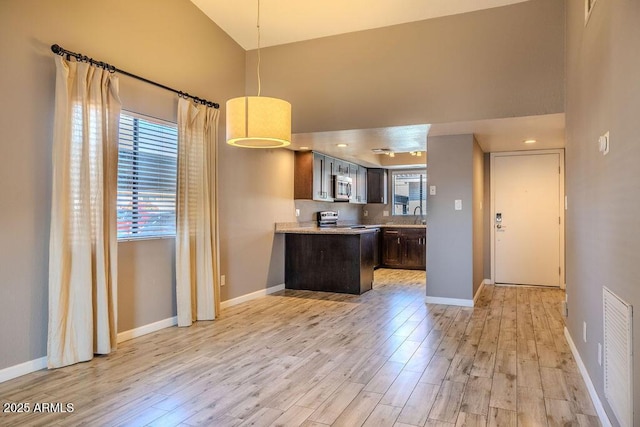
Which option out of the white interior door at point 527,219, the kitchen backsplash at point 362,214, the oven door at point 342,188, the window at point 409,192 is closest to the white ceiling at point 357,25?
the white interior door at point 527,219

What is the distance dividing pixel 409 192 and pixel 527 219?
10.2ft

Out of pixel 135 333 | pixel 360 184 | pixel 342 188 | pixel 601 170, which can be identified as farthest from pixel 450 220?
pixel 135 333

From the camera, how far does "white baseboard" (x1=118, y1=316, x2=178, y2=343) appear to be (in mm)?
3656

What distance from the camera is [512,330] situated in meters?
4.00

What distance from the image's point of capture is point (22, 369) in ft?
9.39

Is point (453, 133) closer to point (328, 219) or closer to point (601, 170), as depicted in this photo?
point (601, 170)

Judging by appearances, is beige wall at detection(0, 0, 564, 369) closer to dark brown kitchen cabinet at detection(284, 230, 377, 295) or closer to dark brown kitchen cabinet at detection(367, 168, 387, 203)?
dark brown kitchen cabinet at detection(284, 230, 377, 295)

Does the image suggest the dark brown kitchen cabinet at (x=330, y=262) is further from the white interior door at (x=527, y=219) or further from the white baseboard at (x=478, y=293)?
the white interior door at (x=527, y=219)

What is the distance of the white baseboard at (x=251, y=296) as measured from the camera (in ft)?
16.3

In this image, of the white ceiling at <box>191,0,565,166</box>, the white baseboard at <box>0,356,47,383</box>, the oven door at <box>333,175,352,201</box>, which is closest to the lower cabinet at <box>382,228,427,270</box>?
the oven door at <box>333,175,352,201</box>

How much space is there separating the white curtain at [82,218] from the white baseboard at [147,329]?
0.31 m

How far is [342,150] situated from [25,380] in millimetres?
4795

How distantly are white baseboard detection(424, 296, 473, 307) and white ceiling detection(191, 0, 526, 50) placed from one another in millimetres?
3253

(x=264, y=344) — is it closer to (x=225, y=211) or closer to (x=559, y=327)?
(x=225, y=211)
